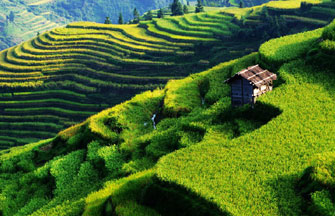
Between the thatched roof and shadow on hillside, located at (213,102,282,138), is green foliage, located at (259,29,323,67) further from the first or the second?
shadow on hillside, located at (213,102,282,138)

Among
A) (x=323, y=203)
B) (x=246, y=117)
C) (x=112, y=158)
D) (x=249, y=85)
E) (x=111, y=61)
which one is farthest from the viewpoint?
(x=111, y=61)

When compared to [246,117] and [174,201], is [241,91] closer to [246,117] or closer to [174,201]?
[246,117]

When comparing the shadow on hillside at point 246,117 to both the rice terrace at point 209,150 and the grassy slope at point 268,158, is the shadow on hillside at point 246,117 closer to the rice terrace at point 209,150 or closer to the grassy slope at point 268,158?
the rice terrace at point 209,150

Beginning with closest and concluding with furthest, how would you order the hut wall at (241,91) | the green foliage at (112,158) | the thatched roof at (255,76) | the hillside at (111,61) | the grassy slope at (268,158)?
the grassy slope at (268,158) → the thatched roof at (255,76) → the hut wall at (241,91) → the green foliage at (112,158) → the hillside at (111,61)

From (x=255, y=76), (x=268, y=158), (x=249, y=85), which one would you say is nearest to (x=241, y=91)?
(x=249, y=85)

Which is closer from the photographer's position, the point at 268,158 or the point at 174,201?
the point at 174,201

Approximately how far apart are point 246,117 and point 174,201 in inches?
259

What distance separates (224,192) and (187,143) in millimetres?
4878

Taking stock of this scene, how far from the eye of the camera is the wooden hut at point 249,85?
50.1 feet

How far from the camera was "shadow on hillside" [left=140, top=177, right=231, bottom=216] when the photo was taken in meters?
9.96

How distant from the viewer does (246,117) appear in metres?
15.6

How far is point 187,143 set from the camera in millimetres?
14906

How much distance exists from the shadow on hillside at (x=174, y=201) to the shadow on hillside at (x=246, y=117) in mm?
4697

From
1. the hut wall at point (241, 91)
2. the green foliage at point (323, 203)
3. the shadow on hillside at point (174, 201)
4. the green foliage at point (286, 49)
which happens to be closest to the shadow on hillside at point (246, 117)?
the hut wall at point (241, 91)
